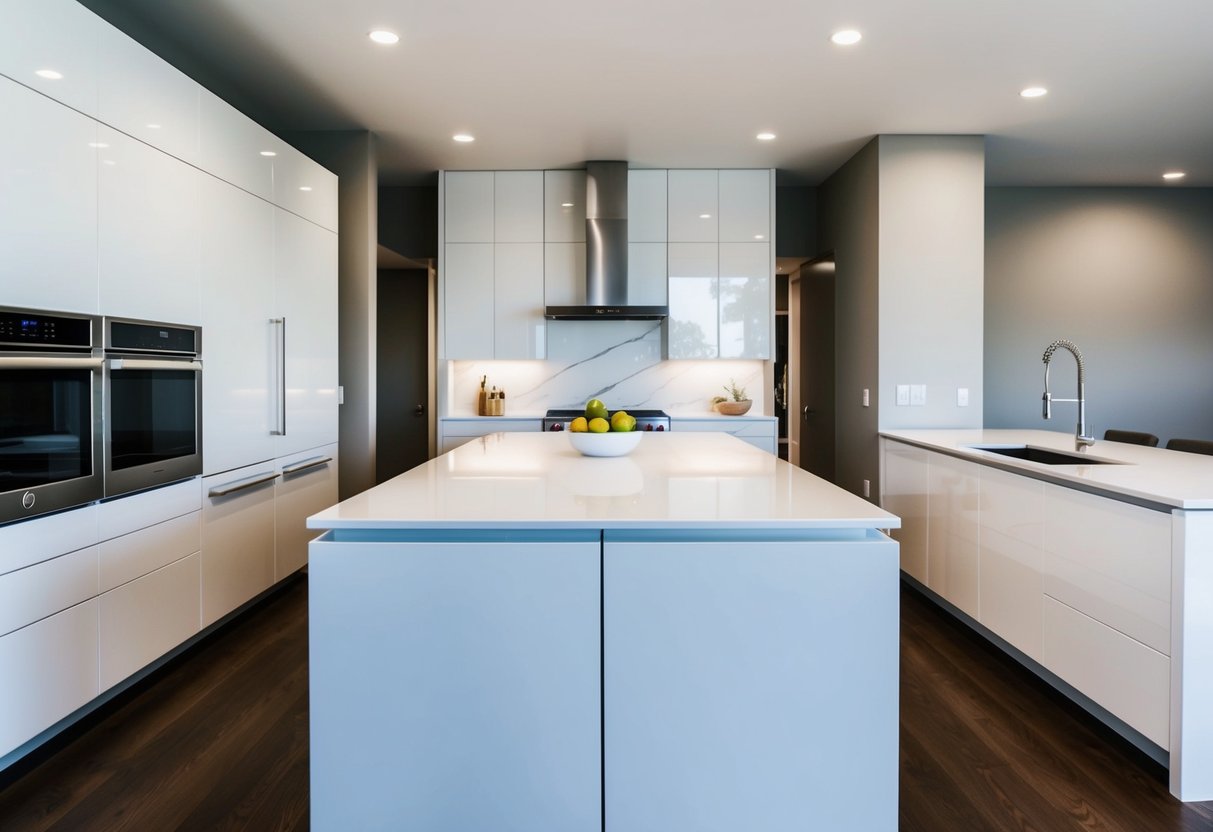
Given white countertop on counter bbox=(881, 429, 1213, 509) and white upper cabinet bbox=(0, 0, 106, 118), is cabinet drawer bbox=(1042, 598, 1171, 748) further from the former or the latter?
white upper cabinet bbox=(0, 0, 106, 118)

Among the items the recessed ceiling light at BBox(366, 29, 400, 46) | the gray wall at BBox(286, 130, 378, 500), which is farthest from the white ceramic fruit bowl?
the gray wall at BBox(286, 130, 378, 500)

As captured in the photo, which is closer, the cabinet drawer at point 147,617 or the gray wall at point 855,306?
the cabinet drawer at point 147,617

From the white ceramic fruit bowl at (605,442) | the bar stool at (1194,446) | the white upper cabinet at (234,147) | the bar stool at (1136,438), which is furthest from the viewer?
the bar stool at (1136,438)

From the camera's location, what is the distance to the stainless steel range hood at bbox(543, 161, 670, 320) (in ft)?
15.6

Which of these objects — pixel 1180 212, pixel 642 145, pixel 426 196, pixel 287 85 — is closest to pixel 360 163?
pixel 287 85

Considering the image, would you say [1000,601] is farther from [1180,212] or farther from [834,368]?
[1180,212]

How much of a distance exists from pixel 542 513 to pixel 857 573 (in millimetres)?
677

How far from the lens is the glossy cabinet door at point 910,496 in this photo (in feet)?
11.3

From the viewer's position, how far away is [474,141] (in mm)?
4316

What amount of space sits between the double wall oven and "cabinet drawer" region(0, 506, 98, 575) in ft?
0.13

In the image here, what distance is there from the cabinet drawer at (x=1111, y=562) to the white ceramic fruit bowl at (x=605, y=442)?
4.83 ft

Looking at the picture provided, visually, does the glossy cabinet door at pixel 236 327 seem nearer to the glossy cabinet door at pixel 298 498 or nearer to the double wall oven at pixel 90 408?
the double wall oven at pixel 90 408

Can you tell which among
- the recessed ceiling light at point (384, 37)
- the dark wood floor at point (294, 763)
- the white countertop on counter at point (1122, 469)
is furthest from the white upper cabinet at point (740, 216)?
the dark wood floor at point (294, 763)

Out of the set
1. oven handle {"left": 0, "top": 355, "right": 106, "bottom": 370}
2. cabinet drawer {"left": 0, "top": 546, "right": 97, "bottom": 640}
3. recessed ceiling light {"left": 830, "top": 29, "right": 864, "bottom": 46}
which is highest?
recessed ceiling light {"left": 830, "top": 29, "right": 864, "bottom": 46}
